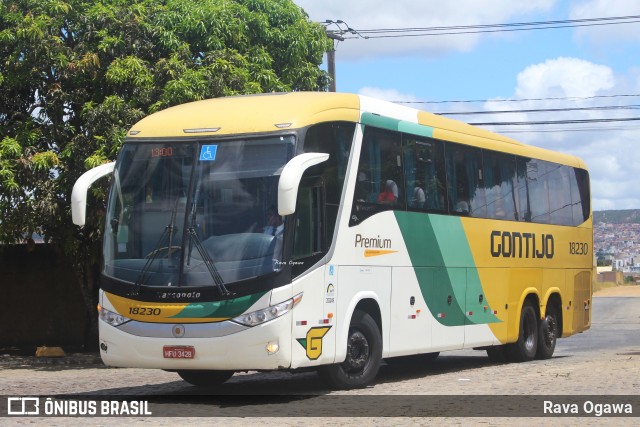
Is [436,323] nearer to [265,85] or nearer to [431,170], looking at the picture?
[431,170]

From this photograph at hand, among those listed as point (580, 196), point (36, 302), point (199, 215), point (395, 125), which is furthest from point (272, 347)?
point (36, 302)

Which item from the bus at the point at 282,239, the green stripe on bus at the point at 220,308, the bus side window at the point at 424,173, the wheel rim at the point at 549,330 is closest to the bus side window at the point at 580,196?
the wheel rim at the point at 549,330

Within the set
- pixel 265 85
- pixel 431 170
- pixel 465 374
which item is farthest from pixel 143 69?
pixel 465 374

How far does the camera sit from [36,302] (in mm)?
25469

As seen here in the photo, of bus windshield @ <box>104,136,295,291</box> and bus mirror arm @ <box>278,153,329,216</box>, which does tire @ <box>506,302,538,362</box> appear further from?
bus mirror arm @ <box>278,153,329,216</box>

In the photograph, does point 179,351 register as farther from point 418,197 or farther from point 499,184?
point 499,184

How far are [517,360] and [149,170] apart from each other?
881 cm

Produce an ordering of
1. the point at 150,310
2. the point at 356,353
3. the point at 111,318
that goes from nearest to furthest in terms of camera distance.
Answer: the point at 150,310
the point at 111,318
the point at 356,353

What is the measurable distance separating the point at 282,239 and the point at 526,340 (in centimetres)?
836

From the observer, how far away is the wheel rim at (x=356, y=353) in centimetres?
1418

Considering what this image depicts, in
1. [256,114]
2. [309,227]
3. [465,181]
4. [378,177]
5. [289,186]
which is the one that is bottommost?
[309,227]

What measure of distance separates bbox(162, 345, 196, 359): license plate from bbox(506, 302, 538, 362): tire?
821cm

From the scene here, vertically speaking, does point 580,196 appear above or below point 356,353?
above

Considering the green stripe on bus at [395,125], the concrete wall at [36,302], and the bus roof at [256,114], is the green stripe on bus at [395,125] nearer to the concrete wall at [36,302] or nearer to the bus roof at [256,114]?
the bus roof at [256,114]
